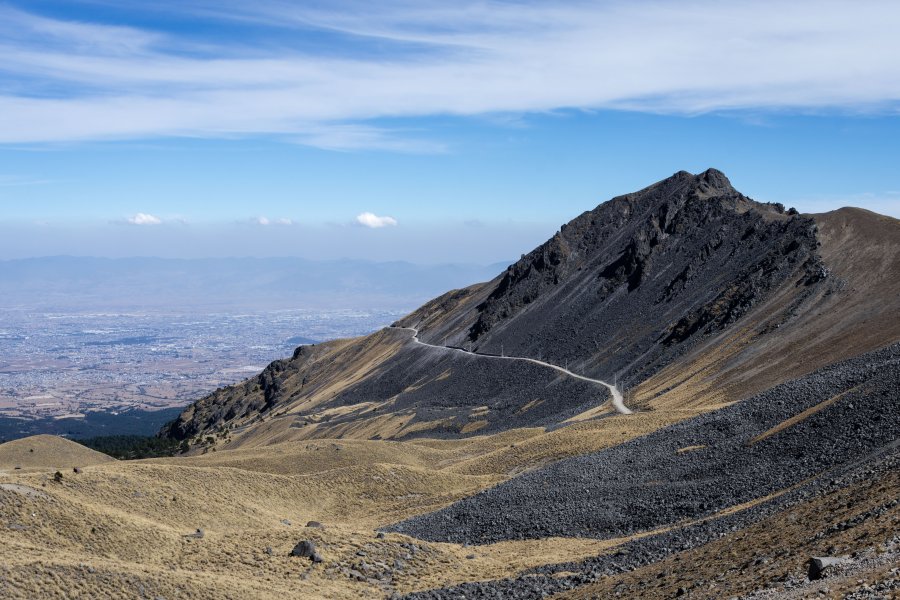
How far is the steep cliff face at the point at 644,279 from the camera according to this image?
11425cm

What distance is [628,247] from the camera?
145m

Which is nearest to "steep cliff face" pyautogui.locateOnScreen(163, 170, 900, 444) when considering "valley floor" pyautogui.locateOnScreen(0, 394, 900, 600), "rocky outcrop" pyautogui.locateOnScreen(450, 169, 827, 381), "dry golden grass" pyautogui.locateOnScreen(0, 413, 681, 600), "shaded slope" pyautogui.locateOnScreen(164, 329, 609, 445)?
"rocky outcrop" pyautogui.locateOnScreen(450, 169, 827, 381)

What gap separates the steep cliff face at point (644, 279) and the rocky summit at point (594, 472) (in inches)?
21.2

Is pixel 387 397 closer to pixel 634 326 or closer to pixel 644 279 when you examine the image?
pixel 634 326

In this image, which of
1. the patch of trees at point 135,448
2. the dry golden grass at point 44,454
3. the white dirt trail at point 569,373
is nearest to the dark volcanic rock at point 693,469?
the white dirt trail at point 569,373

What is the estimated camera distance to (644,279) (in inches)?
5394

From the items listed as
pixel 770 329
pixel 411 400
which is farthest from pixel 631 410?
pixel 411 400

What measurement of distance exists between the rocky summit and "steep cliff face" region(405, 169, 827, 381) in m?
0.54

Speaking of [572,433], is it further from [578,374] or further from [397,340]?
[397,340]

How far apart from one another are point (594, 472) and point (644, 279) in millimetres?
86712

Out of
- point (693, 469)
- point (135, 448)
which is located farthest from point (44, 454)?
point (693, 469)

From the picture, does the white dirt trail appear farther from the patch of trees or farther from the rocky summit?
the patch of trees

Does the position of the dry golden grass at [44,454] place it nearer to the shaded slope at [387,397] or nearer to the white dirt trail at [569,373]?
the shaded slope at [387,397]

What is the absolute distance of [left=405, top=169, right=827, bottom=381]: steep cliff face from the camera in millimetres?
114250
